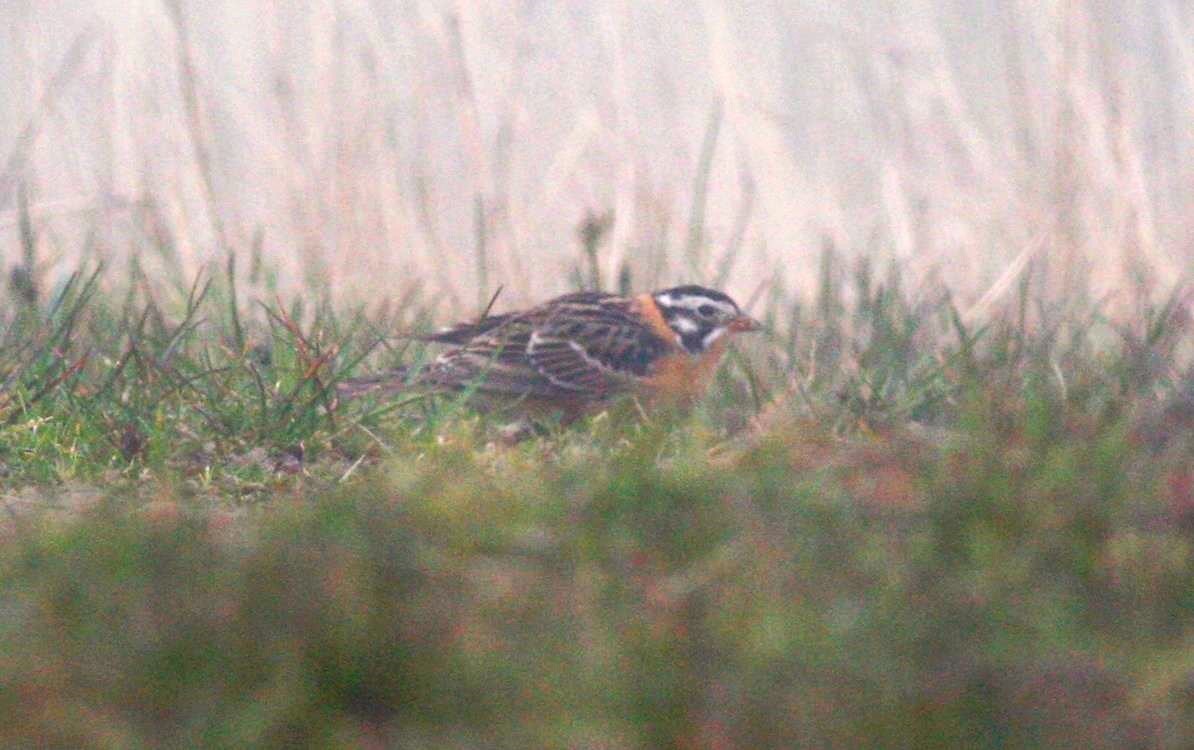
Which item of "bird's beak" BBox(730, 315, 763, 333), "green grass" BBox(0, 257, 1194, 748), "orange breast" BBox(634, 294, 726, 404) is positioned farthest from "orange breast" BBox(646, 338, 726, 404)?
"green grass" BBox(0, 257, 1194, 748)

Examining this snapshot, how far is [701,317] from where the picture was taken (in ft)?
22.0

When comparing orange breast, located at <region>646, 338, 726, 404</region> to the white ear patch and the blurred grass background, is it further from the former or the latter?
the blurred grass background

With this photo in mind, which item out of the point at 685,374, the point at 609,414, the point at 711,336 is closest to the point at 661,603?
the point at 609,414

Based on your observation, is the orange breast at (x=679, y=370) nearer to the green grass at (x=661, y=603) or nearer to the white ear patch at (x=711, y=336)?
the white ear patch at (x=711, y=336)

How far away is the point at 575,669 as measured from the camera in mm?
2609

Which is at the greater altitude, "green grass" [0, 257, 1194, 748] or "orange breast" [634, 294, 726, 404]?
"green grass" [0, 257, 1194, 748]

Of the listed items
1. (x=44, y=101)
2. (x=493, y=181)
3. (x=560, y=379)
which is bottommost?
(x=560, y=379)

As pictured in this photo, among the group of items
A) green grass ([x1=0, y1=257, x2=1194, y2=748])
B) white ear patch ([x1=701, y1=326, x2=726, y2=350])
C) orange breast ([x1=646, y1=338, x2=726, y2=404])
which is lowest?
orange breast ([x1=646, y1=338, x2=726, y2=404])

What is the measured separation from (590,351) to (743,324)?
0.64 metres

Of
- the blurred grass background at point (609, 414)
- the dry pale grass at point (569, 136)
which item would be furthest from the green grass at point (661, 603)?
the dry pale grass at point (569, 136)

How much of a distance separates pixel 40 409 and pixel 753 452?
2.57m

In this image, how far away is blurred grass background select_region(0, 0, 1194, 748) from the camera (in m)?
2.62

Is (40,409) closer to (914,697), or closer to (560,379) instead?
(560,379)

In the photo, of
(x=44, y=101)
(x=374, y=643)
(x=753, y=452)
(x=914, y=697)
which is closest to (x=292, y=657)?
(x=374, y=643)
